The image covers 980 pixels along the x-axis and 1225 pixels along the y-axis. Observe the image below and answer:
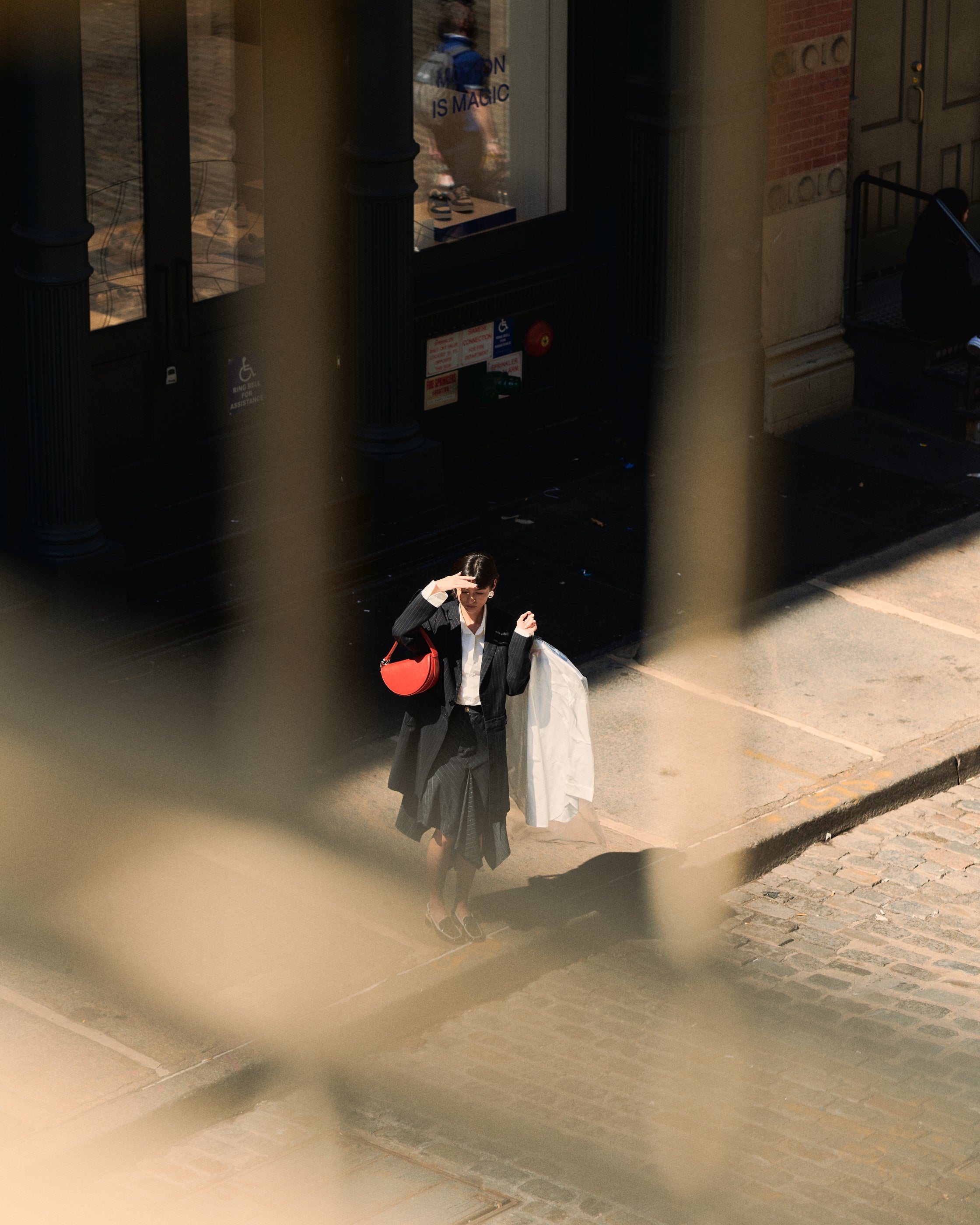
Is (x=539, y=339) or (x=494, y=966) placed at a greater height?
(x=539, y=339)

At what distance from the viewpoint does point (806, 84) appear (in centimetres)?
1383

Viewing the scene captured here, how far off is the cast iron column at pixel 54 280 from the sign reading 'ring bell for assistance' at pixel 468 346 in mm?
2921

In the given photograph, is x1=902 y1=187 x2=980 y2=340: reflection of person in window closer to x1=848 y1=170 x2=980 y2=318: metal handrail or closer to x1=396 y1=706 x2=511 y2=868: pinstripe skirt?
x1=848 y1=170 x2=980 y2=318: metal handrail

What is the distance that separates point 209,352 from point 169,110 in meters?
1.36

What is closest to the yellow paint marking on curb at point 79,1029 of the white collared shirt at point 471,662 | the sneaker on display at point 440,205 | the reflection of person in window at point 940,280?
the white collared shirt at point 471,662

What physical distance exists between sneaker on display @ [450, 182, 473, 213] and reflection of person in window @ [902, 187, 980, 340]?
3.19 metres

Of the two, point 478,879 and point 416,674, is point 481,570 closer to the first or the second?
point 416,674

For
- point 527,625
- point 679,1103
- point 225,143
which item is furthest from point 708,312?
point 679,1103

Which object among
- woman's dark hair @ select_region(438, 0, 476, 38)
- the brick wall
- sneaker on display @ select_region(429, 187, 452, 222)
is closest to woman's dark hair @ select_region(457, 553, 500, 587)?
sneaker on display @ select_region(429, 187, 452, 222)

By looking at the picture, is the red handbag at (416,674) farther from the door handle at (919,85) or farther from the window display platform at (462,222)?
the door handle at (919,85)

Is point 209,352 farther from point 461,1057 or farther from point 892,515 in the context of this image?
point 461,1057

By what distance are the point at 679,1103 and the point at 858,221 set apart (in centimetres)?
869

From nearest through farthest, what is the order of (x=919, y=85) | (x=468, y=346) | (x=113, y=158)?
(x=113, y=158), (x=468, y=346), (x=919, y=85)

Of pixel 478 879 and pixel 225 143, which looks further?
pixel 225 143
